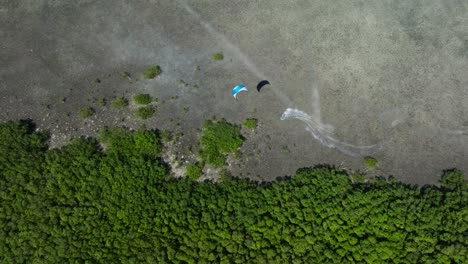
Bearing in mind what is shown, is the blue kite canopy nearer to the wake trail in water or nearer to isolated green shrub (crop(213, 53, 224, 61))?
the wake trail in water

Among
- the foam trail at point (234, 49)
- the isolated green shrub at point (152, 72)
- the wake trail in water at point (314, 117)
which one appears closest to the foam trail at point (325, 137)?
the wake trail in water at point (314, 117)

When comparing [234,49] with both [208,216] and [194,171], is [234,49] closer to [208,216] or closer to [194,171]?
[194,171]

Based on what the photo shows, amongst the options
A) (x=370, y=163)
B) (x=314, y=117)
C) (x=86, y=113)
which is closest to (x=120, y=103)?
(x=86, y=113)

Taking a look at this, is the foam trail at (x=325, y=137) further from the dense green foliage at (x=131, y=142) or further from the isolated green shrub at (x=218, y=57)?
the dense green foliage at (x=131, y=142)

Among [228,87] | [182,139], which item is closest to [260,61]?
[228,87]

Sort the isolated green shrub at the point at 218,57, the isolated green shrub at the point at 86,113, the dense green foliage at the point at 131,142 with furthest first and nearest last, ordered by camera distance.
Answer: the isolated green shrub at the point at 218,57 < the isolated green shrub at the point at 86,113 < the dense green foliage at the point at 131,142

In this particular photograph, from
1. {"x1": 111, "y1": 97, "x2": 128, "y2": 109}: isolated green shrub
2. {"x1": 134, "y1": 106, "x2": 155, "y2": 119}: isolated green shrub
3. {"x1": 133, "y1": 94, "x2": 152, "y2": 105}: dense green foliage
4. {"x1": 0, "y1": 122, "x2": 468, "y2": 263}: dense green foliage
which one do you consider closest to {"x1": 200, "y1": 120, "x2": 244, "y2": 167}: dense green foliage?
{"x1": 0, "y1": 122, "x2": 468, "y2": 263}: dense green foliage
